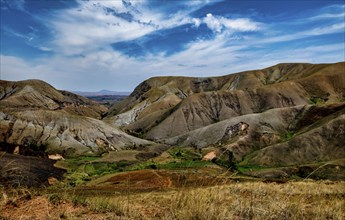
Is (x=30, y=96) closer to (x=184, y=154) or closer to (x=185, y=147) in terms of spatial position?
(x=185, y=147)

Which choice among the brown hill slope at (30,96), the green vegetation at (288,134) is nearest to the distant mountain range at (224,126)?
the green vegetation at (288,134)

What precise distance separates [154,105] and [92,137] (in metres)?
66.0

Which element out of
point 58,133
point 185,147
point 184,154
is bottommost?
point 185,147

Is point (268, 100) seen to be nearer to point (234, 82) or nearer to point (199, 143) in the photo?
point (199, 143)

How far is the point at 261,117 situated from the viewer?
103 m

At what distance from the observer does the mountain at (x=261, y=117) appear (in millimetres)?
76875

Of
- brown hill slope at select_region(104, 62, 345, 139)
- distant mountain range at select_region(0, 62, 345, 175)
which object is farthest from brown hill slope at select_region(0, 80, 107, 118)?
brown hill slope at select_region(104, 62, 345, 139)

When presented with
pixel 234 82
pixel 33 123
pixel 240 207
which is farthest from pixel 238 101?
pixel 240 207

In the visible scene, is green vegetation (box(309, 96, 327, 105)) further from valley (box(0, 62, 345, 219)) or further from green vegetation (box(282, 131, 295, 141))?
green vegetation (box(282, 131, 295, 141))

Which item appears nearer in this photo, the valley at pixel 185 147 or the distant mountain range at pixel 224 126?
the valley at pixel 185 147

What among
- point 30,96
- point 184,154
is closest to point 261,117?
point 184,154

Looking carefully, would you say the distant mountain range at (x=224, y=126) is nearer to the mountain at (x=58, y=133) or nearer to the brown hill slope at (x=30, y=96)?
the mountain at (x=58, y=133)

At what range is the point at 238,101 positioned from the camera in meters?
138

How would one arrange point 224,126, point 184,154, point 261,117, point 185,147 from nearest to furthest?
point 184,154, point 185,147, point 261,117, point 224,126
